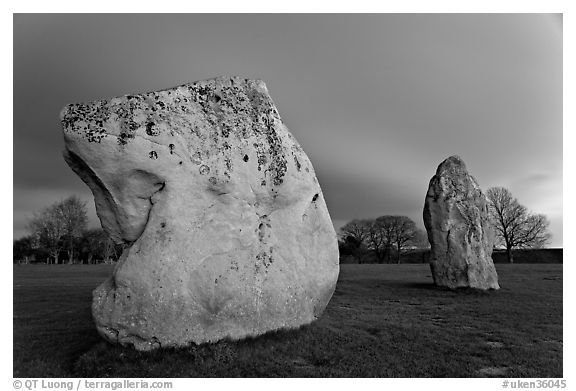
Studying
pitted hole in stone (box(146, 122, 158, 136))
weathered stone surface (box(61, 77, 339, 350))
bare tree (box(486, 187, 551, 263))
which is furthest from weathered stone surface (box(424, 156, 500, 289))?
bare tree (box(486, 187, 551, 263))

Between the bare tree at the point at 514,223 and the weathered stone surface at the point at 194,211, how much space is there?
1679 inches

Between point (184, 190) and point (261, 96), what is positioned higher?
point (261, 96)

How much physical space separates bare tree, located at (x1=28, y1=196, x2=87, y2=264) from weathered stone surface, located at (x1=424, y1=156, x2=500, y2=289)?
45.3 m

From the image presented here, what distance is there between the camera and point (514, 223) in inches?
1869

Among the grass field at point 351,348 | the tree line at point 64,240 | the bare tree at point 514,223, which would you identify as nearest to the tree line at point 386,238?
the bare tree at point 514,223

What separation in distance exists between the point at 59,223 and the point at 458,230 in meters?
48.8

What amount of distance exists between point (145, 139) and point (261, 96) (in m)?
3.03

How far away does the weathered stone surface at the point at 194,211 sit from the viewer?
8.24 metres

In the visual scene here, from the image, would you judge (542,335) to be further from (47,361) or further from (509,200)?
(509,200)

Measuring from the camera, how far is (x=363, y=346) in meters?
9.52

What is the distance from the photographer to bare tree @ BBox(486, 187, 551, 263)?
1852 inches

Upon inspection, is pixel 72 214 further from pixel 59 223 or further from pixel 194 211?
pixel 194 211

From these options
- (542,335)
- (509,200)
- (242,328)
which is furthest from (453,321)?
(509,200)
